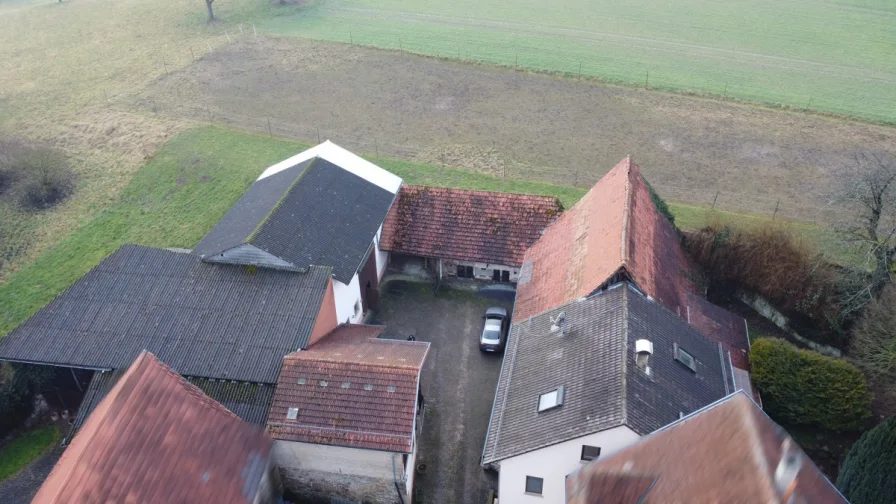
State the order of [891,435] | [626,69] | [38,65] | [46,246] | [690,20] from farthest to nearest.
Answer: [690,20]
[38,65]
[626,69]
[46,246]
[891,435]

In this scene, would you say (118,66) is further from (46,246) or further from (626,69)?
(626,69)

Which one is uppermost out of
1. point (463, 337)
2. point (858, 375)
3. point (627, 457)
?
point (627, 457)

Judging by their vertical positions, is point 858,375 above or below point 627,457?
below

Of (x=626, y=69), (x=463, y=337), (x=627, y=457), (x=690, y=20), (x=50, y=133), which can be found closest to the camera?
(x=627, y=457)

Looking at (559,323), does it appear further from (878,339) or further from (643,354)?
(878,339)

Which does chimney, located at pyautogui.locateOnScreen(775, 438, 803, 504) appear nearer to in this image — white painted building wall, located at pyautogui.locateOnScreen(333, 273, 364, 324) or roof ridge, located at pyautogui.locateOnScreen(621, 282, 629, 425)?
roof ridge, located at pyautogui.locateOnScreen(621, 282, 629, 425)

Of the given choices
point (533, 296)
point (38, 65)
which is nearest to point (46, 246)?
point (533, 296)

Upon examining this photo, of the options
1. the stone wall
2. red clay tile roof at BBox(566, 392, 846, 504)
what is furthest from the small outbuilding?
red clay tile roof at BBox(566, 392, 846, 504)
